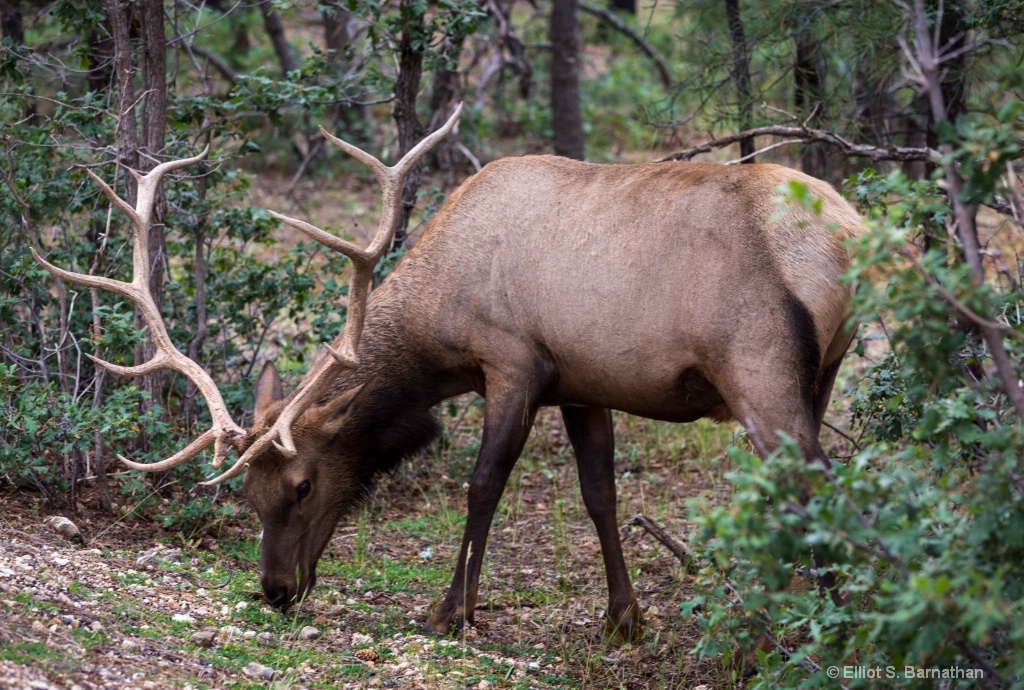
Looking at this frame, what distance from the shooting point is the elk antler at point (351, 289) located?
192 inches

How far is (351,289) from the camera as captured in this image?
17.0 feet

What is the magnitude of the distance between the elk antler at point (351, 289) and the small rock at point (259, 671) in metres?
0.95

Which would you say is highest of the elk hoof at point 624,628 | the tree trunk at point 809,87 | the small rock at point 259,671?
the tree trunk at point 809,87

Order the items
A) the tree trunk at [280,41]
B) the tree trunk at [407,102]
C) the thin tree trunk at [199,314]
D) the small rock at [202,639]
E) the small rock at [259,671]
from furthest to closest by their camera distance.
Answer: the tree trunk at [280,41] < the tree trunk at [407,102] < the thin tree trunk at [199,314] < the small rock at [202,639] < the small rock at [259,671]

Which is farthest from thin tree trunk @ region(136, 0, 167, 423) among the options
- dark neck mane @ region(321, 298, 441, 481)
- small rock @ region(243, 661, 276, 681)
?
small rock @ region(243, 661, 276, 681)

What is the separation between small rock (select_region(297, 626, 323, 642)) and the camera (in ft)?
15.6

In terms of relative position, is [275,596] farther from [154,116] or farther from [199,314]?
[154,116]

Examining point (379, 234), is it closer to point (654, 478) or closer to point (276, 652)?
point (276, 652)

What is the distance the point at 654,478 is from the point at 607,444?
65.0 inches

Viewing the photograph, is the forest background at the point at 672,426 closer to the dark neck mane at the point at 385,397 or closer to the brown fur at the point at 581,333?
the brown fur at the point at 581,333

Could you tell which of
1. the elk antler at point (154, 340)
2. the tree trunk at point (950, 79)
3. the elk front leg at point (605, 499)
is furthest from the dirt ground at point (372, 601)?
the tree trunk at point (950, 79)

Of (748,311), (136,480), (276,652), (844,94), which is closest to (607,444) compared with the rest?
(748,311)

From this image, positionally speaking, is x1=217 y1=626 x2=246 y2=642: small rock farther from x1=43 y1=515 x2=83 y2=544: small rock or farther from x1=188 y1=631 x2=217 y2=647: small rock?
x1=43 y1=515 x2=83 y2=544: small rock

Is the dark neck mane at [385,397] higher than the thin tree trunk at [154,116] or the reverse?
the reverse
